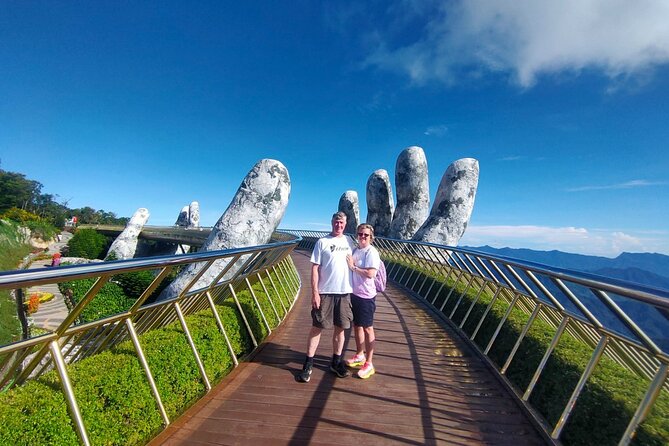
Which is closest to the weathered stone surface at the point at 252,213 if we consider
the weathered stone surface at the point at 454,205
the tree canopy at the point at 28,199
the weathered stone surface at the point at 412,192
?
the weathered stone surface at the point at 454,205

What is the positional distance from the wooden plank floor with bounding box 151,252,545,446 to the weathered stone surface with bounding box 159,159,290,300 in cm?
525

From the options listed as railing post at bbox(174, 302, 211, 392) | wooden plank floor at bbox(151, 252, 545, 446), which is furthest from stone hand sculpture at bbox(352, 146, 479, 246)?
railing post at bbox(174, 302, 211, 392)

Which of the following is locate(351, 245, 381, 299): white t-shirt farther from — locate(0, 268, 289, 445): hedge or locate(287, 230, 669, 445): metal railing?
locate(0, 268, 289, 445): hedge

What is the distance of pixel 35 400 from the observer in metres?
1.93

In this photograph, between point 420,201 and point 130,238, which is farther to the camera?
point 130,238

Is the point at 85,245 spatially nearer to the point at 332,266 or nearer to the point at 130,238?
the point at 130,238

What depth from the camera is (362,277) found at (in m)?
3.79

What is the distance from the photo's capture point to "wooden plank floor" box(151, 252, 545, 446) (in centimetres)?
272

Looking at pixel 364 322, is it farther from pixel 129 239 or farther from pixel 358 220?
pixel 129 239

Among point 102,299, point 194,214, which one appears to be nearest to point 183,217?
point 194,214

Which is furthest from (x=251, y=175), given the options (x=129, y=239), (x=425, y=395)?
(x=129, y=239)

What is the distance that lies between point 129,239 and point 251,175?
24.1 metres

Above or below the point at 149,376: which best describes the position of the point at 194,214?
below

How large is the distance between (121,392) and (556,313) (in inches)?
218
